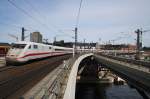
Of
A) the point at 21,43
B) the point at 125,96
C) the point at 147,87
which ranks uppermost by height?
the point at 21,43

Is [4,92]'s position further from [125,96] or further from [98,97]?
[125,96]

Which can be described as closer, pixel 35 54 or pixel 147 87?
pixel 147 87

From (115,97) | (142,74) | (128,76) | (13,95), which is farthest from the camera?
(115,97)

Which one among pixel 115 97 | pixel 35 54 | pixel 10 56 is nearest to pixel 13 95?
pixel 10 56

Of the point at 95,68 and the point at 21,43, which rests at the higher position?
the point at 21,43

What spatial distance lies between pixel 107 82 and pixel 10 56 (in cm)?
3723

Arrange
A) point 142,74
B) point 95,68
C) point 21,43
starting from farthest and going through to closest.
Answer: point 95,68 → point 21,43 → point 142,74

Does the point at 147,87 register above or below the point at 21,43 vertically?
below

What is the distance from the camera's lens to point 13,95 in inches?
521

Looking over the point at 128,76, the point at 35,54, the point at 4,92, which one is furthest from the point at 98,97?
the point at 4,92

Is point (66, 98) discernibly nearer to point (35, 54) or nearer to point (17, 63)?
point (17, 63)

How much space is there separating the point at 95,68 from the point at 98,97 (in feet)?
84.8

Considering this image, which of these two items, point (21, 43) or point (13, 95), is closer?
point (13, 95)

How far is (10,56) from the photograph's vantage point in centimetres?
3078
